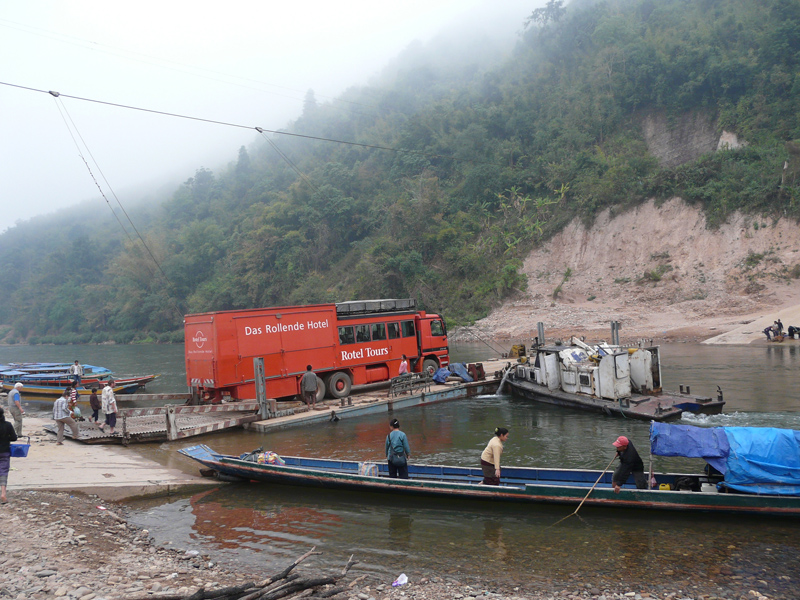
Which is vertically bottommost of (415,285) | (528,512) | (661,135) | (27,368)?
(528,512)

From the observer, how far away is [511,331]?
1774 inches

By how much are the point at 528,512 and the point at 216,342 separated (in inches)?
419

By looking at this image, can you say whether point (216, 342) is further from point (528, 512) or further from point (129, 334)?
point (129, 334)

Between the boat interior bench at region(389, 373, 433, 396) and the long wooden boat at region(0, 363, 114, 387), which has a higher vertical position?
the long wooden boat at region(0, 363, 114, 387)

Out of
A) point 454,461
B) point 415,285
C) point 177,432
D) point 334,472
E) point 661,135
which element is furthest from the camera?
point 415,285

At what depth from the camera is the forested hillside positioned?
46.3 meters

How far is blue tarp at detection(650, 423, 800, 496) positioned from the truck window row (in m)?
12.5

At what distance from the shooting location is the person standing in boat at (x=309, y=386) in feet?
55.9

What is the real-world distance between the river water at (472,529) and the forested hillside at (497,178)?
1975cm

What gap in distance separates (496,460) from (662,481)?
285 centimetres

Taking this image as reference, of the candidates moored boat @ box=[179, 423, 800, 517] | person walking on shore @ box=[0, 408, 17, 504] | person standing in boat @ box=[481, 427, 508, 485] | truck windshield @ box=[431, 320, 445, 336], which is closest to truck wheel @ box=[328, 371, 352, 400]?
truck windshield @ box=[431, 320, 445, 336]

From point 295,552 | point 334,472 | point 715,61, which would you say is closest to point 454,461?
point 334,472

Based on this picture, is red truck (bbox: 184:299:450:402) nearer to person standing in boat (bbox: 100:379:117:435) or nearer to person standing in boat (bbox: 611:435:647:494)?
person standing in boat (bbox: 100:379:117:435)

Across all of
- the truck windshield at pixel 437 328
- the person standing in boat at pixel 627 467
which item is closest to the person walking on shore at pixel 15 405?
the person standing in boat at pixel 627 467
